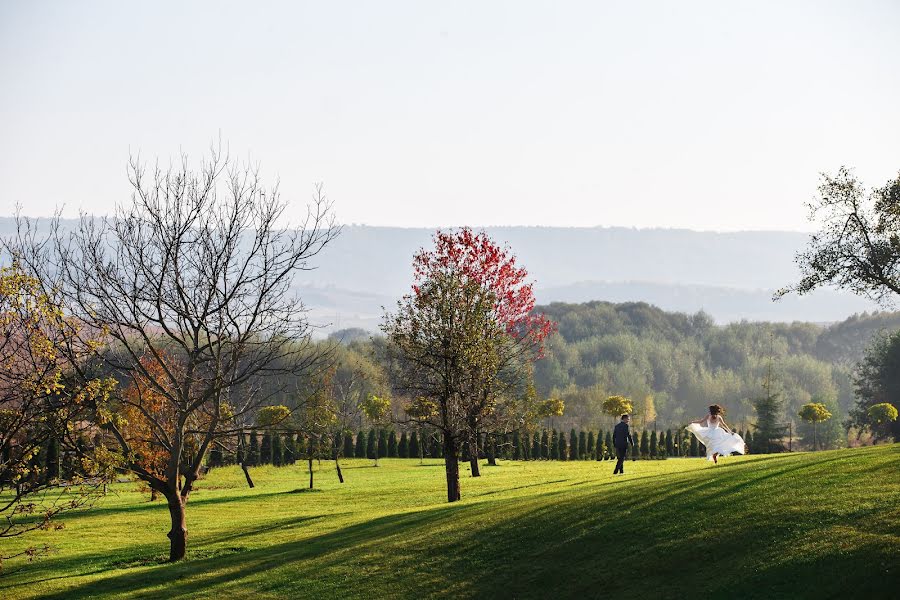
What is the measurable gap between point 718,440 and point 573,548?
12.5m

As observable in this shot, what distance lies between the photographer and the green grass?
14.2 m

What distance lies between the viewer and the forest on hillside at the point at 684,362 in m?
111


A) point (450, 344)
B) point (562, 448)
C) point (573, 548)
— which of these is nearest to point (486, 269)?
point (450, 344)

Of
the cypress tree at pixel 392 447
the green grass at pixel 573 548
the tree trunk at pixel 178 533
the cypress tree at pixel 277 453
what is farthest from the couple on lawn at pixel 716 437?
the cypress tree at pixel 392 447

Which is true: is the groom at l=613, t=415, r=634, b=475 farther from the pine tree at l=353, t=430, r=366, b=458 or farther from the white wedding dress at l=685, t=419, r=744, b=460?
the pine tree at l=353, t=430, r=366, b=458

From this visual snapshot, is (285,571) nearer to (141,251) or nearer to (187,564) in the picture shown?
(187,564)

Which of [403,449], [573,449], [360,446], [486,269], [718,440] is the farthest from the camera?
[360,446]

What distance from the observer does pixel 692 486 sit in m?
19.5

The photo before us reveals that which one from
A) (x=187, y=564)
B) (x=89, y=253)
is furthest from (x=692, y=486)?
Result: (x=89, y=253)

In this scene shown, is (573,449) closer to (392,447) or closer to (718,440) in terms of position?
(392,447)

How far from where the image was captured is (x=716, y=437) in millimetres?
28750

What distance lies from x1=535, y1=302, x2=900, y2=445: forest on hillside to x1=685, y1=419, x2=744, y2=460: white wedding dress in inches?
2406

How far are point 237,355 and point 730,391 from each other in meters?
104

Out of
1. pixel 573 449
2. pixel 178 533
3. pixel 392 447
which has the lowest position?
pixel 178 533
